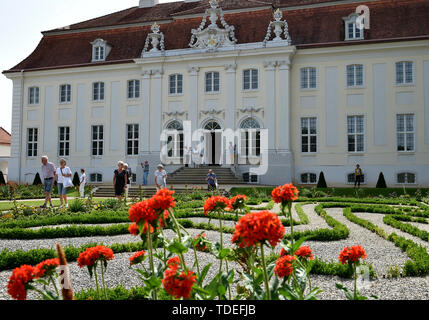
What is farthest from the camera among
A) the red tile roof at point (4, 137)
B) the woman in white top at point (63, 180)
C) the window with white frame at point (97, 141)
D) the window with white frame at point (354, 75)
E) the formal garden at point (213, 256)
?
the red tile roof at point (4, 137)

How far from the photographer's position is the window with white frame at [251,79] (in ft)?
76.4

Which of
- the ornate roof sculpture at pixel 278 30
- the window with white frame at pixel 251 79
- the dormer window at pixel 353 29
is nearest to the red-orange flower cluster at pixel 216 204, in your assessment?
the ornate roof sculpture at pixel 278 30

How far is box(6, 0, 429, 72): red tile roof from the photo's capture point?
21.7m

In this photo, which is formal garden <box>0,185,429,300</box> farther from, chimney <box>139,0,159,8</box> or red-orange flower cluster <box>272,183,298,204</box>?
chimney <box>139,0,159,8</box>

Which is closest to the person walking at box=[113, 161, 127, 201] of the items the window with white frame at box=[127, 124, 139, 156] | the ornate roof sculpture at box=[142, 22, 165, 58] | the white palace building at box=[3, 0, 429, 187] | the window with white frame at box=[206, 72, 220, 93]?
the white palace building at box=[3, 0, 429, 187]

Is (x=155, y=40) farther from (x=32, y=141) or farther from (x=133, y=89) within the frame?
(x=32, y=141)

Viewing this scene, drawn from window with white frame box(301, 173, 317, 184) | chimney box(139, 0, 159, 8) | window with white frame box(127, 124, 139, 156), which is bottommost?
window with white frame box(301, 173, 317, 184)

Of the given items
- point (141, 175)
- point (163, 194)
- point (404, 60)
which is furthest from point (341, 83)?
point (163, 194)

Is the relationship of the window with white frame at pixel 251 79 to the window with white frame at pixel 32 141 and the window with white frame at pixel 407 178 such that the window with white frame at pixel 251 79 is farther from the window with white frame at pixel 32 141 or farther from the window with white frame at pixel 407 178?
the window with white frame at pixel 32 141

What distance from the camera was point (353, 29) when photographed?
22.2 metres

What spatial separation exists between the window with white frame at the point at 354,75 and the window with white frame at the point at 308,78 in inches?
74.5

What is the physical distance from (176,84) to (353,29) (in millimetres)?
10995

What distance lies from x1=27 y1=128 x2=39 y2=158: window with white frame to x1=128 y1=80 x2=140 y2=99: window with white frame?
751cm

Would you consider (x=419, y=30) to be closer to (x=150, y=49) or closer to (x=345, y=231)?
(x=150, y=49)
